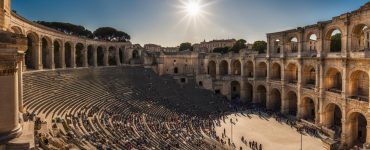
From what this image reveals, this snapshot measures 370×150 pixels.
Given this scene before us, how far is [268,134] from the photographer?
103ft

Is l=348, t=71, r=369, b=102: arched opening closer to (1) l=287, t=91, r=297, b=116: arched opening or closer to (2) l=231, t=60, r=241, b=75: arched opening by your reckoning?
(1) l=287, t=91, r=297, b=116: arched opening

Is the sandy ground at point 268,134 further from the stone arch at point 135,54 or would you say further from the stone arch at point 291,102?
the stone arch at point 135,54

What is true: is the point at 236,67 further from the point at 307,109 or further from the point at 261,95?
the point at 307,109

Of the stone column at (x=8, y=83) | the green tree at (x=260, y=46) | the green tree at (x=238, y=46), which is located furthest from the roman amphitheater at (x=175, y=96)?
the green tree at (x=238, y=46)

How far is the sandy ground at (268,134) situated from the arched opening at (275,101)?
6683 mm

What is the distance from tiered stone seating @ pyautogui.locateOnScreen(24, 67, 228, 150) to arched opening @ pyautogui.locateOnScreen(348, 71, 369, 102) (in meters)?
16.7

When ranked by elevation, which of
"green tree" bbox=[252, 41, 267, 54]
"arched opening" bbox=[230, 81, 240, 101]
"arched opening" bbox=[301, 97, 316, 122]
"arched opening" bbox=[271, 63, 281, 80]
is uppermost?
"green tree" bbox=[252, 41, 267, 54]

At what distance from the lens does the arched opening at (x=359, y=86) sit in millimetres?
28094

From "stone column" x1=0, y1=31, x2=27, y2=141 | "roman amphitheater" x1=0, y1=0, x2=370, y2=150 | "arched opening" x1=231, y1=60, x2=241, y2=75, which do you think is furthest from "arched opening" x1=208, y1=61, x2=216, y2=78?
"stone column" x1=0, y1=31, x2=27, y2=141

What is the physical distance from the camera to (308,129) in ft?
107

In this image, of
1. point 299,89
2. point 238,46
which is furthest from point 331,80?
point 238,46

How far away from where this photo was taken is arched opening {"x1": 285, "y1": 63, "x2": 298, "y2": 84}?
40.0 meters

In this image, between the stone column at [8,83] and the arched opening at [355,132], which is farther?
the arched opening at [355,132]

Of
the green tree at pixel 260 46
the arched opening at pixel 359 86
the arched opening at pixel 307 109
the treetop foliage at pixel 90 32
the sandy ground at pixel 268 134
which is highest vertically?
the treetop foliage at pixel 90 32
